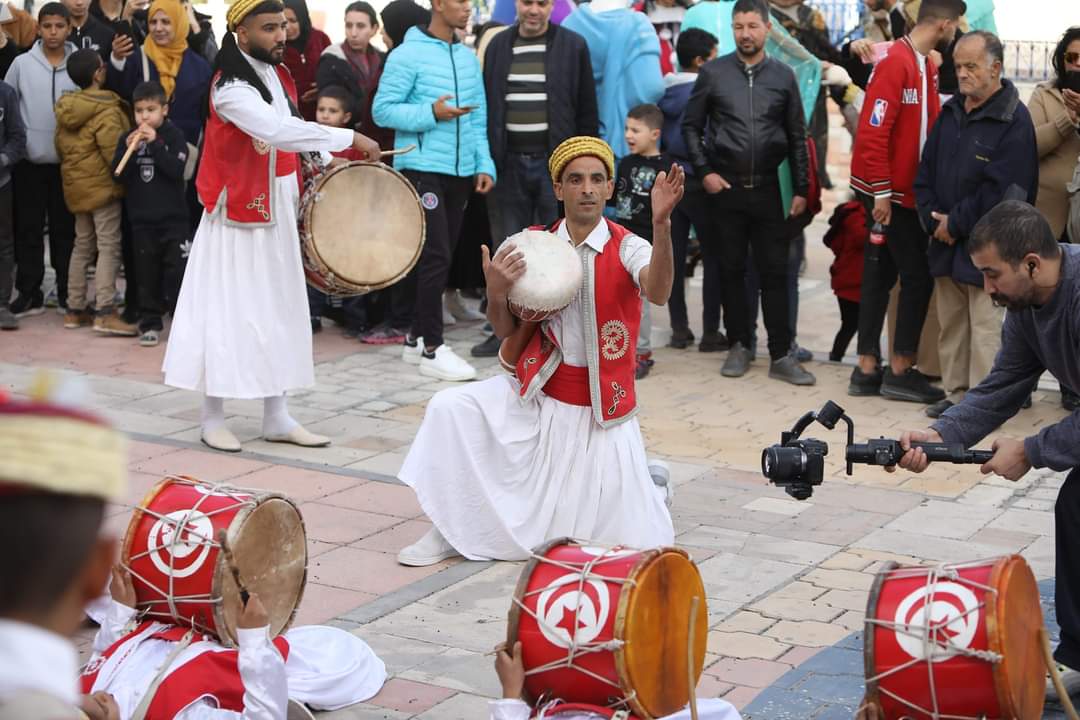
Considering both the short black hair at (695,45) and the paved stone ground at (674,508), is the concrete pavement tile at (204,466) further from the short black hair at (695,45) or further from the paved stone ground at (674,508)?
the short black hair at (695,45)

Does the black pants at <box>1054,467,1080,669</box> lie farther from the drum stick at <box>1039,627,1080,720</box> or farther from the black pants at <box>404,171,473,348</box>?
the black pants at <box>404,171,473,348</box>

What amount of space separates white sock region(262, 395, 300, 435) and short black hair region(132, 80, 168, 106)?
2913mm

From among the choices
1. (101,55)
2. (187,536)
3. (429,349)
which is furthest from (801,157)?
(187,536)

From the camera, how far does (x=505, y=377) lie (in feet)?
20.0

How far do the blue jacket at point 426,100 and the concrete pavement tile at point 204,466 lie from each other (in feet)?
8.70

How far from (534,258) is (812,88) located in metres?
5.83

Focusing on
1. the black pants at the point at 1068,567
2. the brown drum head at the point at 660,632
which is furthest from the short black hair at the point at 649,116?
the brown drum head at the point at 660,632

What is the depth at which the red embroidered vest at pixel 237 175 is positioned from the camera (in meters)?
7.32

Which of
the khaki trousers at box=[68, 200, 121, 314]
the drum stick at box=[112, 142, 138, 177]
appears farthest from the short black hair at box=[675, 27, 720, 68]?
the khaki trousers at box=[68, 200, 121, 314]

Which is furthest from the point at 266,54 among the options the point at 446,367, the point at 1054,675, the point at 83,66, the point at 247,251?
the point at 1054,675

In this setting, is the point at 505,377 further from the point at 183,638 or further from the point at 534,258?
the point at 183,638

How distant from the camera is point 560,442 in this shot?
599cm

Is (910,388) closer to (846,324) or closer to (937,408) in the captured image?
(937,408)

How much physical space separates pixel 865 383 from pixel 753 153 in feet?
4.95
